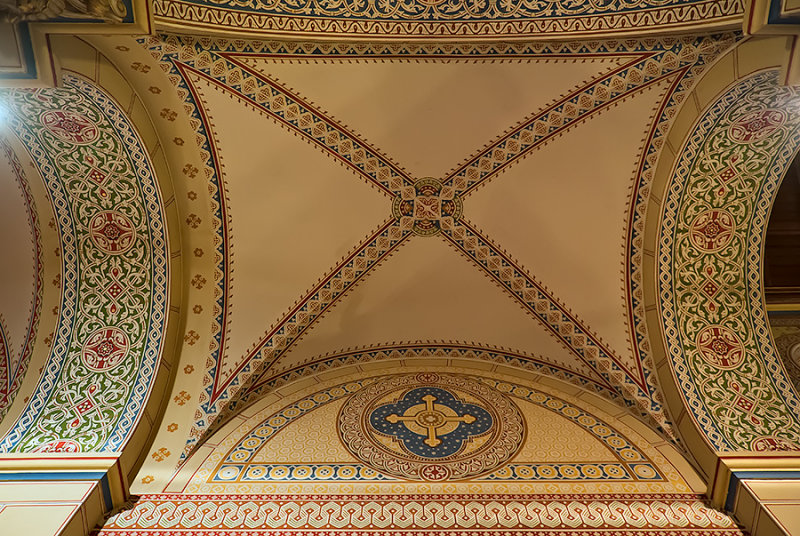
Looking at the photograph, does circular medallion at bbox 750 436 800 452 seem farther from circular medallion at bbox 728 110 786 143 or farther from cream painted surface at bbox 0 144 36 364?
cream painted surface at bbox 0 144 36 364

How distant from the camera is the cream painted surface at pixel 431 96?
4480mm

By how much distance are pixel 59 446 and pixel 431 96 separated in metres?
3.89

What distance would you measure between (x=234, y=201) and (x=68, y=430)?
2.20 m

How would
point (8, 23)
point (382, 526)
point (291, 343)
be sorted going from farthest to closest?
point (291, 343) < point (382, 526) < point (8, 23)

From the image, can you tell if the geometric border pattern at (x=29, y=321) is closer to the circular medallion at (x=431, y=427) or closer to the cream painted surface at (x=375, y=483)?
the cream painted surface at (x=375, y=483)

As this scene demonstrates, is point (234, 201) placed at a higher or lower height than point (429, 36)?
lower

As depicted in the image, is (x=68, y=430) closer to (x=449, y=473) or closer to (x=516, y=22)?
(x=449, y=473)

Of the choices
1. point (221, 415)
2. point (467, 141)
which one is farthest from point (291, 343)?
point (467, 141)

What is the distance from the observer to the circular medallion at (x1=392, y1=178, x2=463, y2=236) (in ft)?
17.3

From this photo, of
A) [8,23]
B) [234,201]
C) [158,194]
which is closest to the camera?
[8,23]

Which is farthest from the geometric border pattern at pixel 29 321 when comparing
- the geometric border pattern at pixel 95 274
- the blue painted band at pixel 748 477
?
the blue painted band at pixel 748 477

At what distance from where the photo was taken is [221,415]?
15.9ft

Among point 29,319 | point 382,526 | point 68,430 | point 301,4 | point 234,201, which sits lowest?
point 382,526

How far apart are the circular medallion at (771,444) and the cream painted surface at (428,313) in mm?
1508
